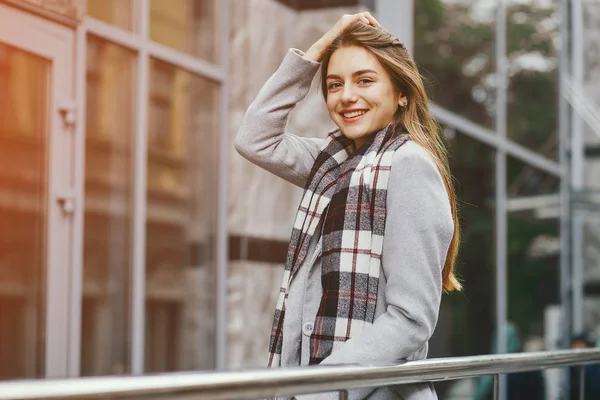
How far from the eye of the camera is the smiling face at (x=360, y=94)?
7.41ft

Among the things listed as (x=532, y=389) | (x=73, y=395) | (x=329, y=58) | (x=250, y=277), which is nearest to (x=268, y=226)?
(x=250, y=277)

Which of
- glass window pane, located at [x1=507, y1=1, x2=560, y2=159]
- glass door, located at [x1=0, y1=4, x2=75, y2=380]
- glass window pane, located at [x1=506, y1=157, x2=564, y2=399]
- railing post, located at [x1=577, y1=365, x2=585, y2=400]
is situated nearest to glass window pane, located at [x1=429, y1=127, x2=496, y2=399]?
glass window pane, located at [x1=506, y1=157, x2=564, y2=399]

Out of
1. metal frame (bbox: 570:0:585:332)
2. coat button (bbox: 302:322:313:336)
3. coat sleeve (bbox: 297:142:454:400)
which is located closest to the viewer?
coat sleeve (bbox: 297:142:454:400)

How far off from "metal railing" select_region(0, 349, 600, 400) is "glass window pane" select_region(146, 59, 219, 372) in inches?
118

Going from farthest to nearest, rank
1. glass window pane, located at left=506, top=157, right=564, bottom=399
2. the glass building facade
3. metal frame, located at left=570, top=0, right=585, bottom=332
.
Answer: metal frame, located at left=570, top=0, right=585, bottom=332 → glass window pane, located at left=506, top=157, right=564, bottom=399 → the glass building facade

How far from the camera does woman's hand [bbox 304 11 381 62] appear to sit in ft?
7.55

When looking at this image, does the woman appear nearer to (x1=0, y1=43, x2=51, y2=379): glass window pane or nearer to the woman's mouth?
the woman's mouth

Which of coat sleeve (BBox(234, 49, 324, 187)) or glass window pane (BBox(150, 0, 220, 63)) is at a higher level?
glass window pane (BBox(150, 0, 220, 63))

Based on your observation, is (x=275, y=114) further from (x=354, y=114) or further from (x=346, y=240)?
(x=346, y=240)

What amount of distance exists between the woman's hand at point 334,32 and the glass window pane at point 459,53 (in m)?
4.60

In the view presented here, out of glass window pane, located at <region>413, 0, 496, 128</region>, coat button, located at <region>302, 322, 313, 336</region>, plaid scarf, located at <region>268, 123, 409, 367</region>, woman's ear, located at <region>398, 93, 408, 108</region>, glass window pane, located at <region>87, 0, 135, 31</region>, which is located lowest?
coat button, located at <region>302, 322, 313, 336</region>

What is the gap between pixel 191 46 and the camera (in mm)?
5691

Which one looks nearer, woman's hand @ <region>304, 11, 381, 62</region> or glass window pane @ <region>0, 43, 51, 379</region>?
woman's hand @ <region>304, 11, 381, 62</region>

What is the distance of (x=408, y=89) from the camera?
2.32 m
